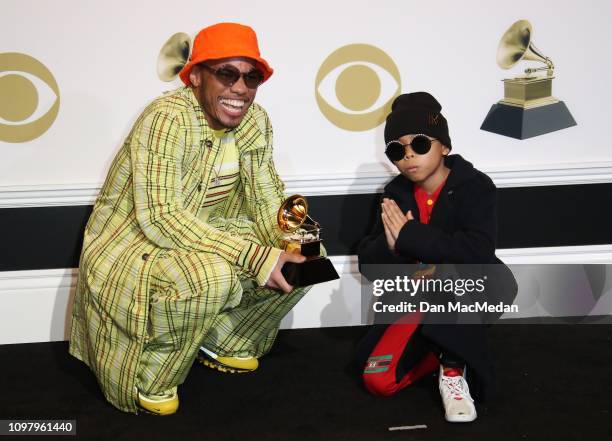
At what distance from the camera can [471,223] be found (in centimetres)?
317

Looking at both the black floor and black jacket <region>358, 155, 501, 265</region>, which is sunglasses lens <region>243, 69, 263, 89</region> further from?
the black floor

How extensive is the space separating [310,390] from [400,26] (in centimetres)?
166

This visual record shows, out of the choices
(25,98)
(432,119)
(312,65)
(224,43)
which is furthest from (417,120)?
(25,98)

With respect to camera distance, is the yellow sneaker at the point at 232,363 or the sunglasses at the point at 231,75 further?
the yellow sneaker at the point at 232,363

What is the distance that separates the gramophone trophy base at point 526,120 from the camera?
4.03 m

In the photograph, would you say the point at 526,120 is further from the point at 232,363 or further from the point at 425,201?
the point at 232,363

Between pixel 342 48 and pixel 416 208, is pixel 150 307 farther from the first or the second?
pixel 342 48

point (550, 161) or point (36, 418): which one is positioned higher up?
point (550, 161)

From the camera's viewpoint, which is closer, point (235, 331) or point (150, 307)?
point (150, 307)

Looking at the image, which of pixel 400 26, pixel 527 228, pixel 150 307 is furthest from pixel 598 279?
pixel 150 307

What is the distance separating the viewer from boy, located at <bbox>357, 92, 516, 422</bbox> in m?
3.10

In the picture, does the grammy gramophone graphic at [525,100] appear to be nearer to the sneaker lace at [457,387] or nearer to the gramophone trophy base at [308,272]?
the gramophone trophy base at [308,272]

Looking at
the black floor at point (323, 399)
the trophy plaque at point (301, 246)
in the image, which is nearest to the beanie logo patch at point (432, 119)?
the trophy plaque at point (301, 246)

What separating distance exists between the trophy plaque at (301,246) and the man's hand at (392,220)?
23cm
